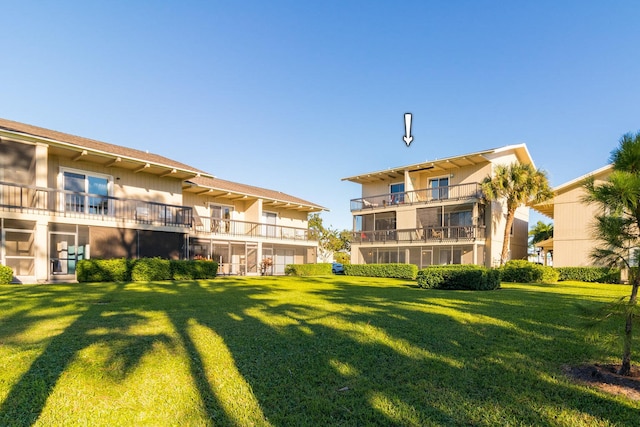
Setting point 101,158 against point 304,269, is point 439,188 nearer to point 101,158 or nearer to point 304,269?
point 304,269

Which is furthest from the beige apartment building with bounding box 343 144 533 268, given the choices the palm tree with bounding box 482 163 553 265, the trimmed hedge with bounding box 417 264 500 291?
the trimmed hedge with bounding box 417 264 500 291

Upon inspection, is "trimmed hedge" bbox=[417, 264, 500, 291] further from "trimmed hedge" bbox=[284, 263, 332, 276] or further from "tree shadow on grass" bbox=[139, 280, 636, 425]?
"trimmed hedge" bbox=[284, 263, 332, 276]

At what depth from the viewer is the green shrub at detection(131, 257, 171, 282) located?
15.7 meters

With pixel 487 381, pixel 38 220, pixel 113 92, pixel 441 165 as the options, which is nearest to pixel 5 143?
pixel 38 220

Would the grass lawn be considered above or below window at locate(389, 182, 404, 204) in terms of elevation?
below

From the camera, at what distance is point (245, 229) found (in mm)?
27578

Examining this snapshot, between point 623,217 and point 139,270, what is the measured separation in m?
16.4

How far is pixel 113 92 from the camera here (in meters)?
18.6

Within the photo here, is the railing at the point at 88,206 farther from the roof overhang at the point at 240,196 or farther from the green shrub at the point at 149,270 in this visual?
the green shrub at the point at 149,270

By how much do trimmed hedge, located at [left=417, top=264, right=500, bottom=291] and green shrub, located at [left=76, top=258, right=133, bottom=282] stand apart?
40.9 ft

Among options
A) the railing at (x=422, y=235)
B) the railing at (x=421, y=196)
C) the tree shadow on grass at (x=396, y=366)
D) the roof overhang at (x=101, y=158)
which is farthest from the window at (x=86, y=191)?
the railing at (x=421, y=196)

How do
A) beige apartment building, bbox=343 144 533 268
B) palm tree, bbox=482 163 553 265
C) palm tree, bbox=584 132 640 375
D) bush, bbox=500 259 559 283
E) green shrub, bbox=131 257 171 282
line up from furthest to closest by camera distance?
beige apartment building, bbox=343 144 533 268 → palm tree, bbox=482 163 553 265 → bush, bbox=500 259 559 283 → green shrub, bbox=131 257 171 282 → palm tree, bbox=584 132 640 375

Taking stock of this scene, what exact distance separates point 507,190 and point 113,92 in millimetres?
25101

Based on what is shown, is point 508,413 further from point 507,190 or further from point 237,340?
point 507,190
